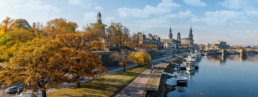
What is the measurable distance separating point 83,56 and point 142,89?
42.4 feet

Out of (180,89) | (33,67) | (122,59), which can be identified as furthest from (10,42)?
(180,89)

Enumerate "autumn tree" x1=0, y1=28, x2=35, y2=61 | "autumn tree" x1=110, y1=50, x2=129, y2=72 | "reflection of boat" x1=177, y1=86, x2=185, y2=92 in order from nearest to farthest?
"autumn tree" x1=0, y1=28, x2=35, y2=61 < "reflection of boat" x1=177, y1=86, x2=185, y2=92 < "autumn tree" x1=110, y1=50, x2=129, y2=72

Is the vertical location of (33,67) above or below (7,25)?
below

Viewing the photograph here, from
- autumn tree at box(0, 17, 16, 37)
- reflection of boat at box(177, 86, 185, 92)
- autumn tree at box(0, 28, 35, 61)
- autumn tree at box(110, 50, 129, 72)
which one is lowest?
reflection of boat at box(177, 86, 185, 92)

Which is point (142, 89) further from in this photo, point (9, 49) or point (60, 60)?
point (9, 49)

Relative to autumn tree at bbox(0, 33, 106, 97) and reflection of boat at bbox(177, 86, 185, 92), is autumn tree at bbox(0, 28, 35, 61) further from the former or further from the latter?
reflection of boat at bbox(177, 86, 185, 92)

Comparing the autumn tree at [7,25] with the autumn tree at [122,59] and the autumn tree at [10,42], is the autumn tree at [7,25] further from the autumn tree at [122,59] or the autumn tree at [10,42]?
the autumn tree at [122,59]

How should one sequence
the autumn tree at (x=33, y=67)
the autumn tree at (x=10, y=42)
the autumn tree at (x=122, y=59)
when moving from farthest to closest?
the autumn tree at (x=122, y=59) → the autumn tree at (x=10, y=42) → the autumn tree at (x=33, y=67)

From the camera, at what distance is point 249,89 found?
156 ft

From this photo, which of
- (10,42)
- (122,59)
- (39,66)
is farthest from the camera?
(122,59)

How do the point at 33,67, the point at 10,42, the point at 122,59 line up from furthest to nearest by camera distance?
1. the point at 122,59
2. the point at 10,42
3. the point at 33,67

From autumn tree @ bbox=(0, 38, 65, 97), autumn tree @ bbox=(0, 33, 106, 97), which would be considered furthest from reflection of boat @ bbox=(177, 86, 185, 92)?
autumn tree @ bbox=(0, 38, 65, 97)

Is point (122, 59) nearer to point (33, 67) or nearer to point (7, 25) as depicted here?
point (33, 67)

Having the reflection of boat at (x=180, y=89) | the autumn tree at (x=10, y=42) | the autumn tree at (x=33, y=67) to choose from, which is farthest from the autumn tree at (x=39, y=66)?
the reflection of boat at (x=180, y=89)
